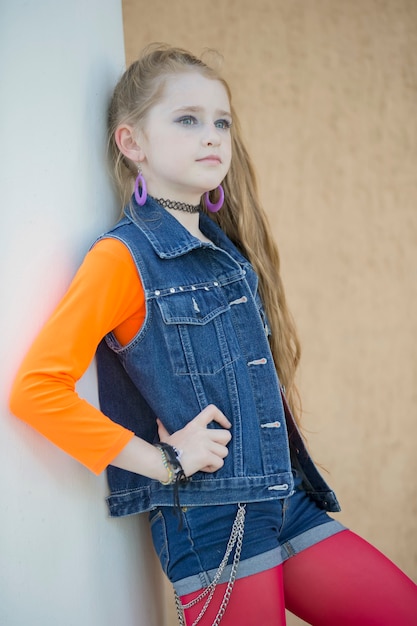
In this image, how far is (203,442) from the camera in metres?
1.24

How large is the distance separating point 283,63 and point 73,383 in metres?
1.63

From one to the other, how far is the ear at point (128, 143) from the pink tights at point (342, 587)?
0.76 meters

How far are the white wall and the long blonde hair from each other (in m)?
0.05

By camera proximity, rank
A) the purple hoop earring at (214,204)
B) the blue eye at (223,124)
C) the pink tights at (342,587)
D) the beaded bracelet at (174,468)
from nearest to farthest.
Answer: the beaded bracelet at (174,468)
the pink tights at (342,587)
the blue eye at (223,124)
the purple hoop earring at (214,204)

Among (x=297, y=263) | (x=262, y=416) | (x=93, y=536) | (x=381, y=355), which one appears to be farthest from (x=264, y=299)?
(x=381, y=355)

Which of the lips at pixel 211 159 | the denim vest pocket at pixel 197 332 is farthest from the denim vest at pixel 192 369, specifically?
the lips at pixel 211 159

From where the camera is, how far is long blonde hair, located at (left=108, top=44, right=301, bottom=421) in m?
1.43

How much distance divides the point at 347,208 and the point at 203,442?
4.79 ft

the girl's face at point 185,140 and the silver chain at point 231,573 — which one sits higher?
the girl's face at point 185,140

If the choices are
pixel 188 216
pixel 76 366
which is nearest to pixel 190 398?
pixel 76 366

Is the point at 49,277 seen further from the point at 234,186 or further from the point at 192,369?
→ the point at 234,186

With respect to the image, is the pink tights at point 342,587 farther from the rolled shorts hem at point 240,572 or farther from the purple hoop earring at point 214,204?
the purple hoop earring at point 214,204

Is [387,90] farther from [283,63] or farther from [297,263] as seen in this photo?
[297,263]

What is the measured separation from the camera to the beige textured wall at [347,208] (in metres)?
2.46
